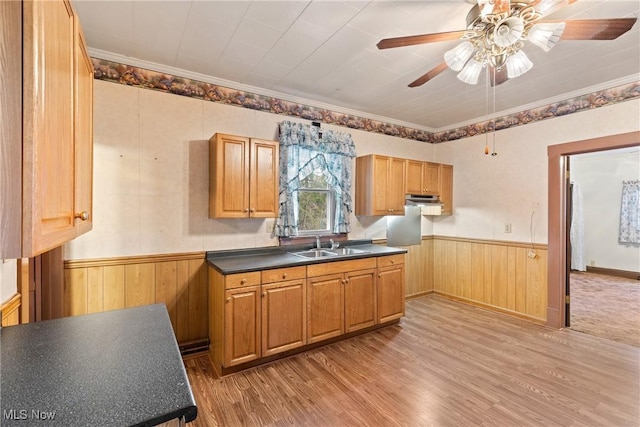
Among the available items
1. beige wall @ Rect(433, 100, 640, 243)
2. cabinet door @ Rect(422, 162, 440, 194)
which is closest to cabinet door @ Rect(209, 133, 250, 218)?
cabinet door @ Rect(422, 162, 440, 194)

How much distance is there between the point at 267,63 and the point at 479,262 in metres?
3.83

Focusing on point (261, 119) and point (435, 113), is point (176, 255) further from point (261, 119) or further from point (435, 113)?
point (435, 113)

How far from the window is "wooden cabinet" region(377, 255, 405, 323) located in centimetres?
85

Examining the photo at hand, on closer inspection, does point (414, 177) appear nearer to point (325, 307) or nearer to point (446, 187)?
point (446, 187)

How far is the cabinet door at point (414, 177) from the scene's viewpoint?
4082mm

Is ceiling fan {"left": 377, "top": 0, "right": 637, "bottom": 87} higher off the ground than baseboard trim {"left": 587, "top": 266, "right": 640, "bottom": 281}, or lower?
higher

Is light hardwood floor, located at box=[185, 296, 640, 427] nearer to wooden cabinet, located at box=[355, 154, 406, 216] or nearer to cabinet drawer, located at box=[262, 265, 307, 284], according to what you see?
cabinet drawer, located at box=[262, 265, 307, 284]

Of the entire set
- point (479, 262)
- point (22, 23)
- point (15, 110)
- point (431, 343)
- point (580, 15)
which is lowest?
point (431, 343)

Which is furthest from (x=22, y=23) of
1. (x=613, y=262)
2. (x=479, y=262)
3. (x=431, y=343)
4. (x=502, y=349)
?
(x=613, y=262)

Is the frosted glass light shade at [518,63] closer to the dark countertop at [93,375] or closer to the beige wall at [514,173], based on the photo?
the beige wall at [514,173]

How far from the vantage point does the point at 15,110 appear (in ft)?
2.17

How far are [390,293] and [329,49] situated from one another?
2.65 metres

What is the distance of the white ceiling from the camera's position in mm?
1969

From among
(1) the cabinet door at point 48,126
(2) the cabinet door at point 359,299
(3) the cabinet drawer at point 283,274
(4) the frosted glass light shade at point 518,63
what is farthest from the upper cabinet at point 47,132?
(2) the cabinet door at point 359,299
